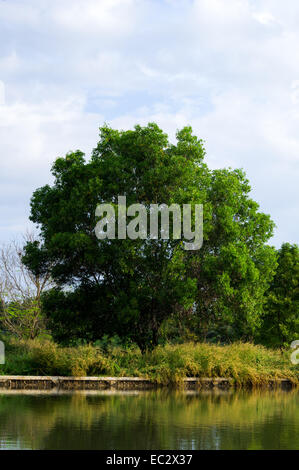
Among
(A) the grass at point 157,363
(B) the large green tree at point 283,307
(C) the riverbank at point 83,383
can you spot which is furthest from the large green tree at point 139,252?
(B) the large green tree at point 283,307

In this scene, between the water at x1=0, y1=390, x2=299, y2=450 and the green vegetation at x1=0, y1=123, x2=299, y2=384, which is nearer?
the water at x1=0, y1=390, x2=299, y2=450

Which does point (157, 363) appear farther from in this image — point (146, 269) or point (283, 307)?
point (283, 307)

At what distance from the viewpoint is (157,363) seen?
2178 cm

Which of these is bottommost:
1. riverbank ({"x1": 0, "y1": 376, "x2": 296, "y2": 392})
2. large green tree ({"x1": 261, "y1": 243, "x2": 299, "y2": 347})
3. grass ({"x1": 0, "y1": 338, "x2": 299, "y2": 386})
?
riverbank ({"x1": 0, "y1": 376, "x2": 296, "y2": 392})

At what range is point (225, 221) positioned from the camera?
24625mm

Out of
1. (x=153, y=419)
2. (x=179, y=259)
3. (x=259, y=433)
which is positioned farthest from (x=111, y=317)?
(x=259, y=433)

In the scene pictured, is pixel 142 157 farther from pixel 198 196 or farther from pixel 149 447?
pixel 149 447

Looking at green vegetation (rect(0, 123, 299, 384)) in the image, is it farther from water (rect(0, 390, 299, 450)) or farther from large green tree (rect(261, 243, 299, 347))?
large green tree (rect(261, 243, 299, 347))

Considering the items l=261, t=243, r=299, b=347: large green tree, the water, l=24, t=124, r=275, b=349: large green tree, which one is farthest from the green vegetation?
l=261, t=243, r=299, b=347: large green tree

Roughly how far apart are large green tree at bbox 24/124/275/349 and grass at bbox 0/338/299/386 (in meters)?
1.74

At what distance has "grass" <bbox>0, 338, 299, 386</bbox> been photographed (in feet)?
68.1

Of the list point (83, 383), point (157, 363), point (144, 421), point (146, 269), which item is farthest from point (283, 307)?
point (144, 421)

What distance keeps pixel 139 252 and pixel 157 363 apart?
4.61 meters

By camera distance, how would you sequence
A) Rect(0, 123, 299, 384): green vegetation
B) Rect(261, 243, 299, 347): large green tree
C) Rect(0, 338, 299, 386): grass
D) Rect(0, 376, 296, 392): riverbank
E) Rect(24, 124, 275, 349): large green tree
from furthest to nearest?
Rect(261, 243, 299, 347): large green tree → Rect(24, 124, 275, 349): large green tree → Rect(0, 123, 299, 384): green vegetation → Rect(0, 338, 299, 386): grass → Rect(0, 376, 296, 392): riverbank
